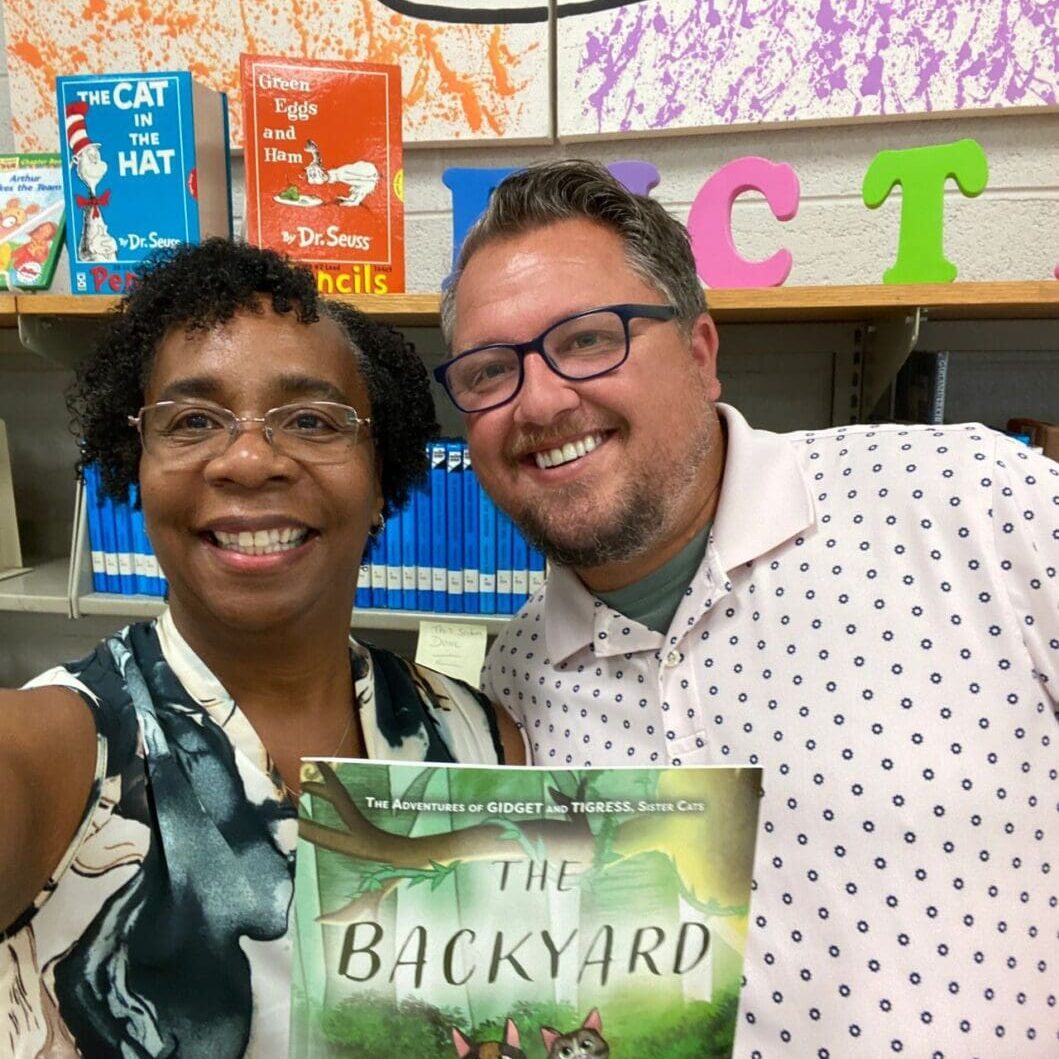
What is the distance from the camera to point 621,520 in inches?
39.6

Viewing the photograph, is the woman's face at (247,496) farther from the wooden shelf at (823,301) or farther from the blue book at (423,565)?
the blue book at (423,565)

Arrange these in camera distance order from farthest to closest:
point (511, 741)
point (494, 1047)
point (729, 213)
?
point (729, 213)
point (511, 741)
point (494, 1047)

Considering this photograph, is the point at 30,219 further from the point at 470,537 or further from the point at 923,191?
the point at 923,191

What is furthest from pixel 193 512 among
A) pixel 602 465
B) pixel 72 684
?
pixel 602 465

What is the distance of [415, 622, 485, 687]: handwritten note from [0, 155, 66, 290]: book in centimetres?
102

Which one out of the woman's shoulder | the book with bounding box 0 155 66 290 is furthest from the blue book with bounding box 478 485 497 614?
the book with bounding box 0 155 66 290

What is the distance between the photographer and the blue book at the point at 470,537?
1582 mm

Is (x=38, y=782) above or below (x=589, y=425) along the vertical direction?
below

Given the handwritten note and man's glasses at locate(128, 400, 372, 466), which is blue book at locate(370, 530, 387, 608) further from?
man's glasses at locate(128, 400, 372, 466)

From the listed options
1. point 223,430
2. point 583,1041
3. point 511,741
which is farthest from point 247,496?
point 583,1041

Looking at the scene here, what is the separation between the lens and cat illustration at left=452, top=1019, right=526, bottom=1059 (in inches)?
23.8

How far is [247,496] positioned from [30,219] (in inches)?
46.9

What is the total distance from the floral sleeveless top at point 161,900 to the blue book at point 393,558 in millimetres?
739

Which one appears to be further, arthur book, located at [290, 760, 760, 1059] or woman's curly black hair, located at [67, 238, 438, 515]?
woman's curly black hair, located at [67, 238, 438, 515]
